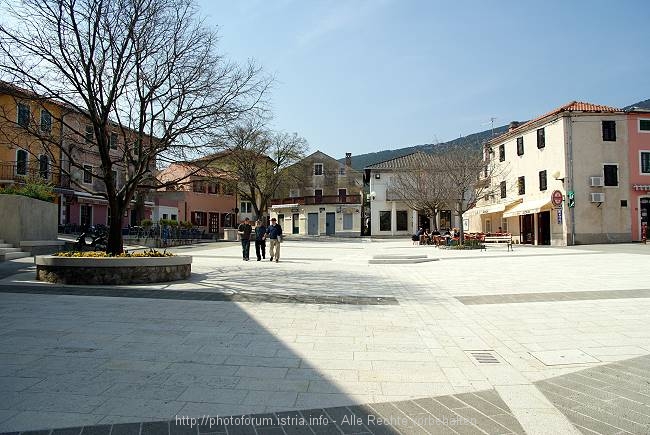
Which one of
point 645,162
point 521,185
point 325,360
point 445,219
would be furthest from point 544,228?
point 325,360

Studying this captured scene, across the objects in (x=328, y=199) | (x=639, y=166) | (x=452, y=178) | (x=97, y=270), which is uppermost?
(x=639, y=166)

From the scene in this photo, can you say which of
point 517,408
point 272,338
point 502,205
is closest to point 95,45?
point 272,338

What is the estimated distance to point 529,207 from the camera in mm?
30375

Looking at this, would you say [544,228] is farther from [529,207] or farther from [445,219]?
[445,219]

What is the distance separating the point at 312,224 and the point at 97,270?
133 ft

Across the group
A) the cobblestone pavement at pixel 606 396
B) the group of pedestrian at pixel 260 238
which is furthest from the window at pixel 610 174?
the cobblestone pavement at pixel 606 396

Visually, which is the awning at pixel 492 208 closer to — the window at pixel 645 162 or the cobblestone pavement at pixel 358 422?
the window at pixel 645 162

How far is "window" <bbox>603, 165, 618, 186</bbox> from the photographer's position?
2877 cm

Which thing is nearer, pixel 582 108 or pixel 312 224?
pixel 582 108

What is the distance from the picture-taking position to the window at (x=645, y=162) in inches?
1141

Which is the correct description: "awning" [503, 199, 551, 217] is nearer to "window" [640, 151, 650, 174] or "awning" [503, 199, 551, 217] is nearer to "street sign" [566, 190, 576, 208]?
"street sign" [566, 190, 576, 208]

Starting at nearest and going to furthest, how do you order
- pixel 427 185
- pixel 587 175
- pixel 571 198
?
pixel 571 198 → pixel 587 175 → pixel 427 185

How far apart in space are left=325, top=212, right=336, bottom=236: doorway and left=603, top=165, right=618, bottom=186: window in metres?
27.4

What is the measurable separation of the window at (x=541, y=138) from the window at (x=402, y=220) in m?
19.9
